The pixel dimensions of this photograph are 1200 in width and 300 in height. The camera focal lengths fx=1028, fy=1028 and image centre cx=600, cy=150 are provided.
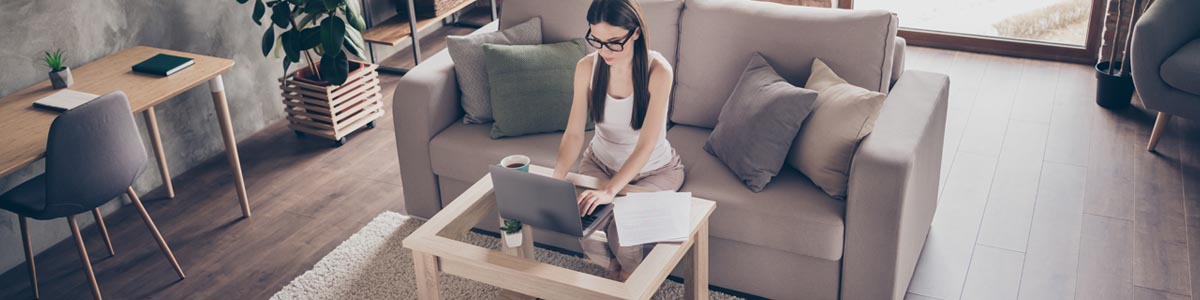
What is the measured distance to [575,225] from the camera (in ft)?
8.11

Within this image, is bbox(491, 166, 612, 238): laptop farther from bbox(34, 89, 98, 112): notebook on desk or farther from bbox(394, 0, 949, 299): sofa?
bbox(34, 89, 98, 112): notebook on desk

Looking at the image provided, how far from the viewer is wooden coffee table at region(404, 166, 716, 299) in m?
2.38

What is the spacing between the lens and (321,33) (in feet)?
13.4

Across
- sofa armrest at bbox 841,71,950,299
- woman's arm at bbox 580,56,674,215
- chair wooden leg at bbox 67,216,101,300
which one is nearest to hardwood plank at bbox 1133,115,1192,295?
sofa armrest at bbox 841,71,950,299

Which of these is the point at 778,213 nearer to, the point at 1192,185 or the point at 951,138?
the point at 951,138

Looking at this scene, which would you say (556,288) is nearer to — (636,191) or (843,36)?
(636,191)

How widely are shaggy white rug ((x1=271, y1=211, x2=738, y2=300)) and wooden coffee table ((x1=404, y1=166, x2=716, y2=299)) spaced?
370 millimetres

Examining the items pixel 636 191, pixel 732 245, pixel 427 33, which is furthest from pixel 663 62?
pixel 427 33

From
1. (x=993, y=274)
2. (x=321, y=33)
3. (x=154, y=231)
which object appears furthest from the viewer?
(x=321, y=33)

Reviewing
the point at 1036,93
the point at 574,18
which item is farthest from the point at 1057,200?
the point at 574,18

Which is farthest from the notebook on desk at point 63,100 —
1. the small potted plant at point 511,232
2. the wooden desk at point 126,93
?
the small potted plant at point 511,232

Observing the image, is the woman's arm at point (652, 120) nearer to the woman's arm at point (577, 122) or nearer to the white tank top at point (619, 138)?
the white tank top at point (619, 138)

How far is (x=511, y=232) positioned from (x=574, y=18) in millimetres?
1123

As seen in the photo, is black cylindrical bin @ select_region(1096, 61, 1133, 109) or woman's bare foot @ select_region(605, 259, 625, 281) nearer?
woman's bare foot @ select_region(605, 259, 625, 281)
